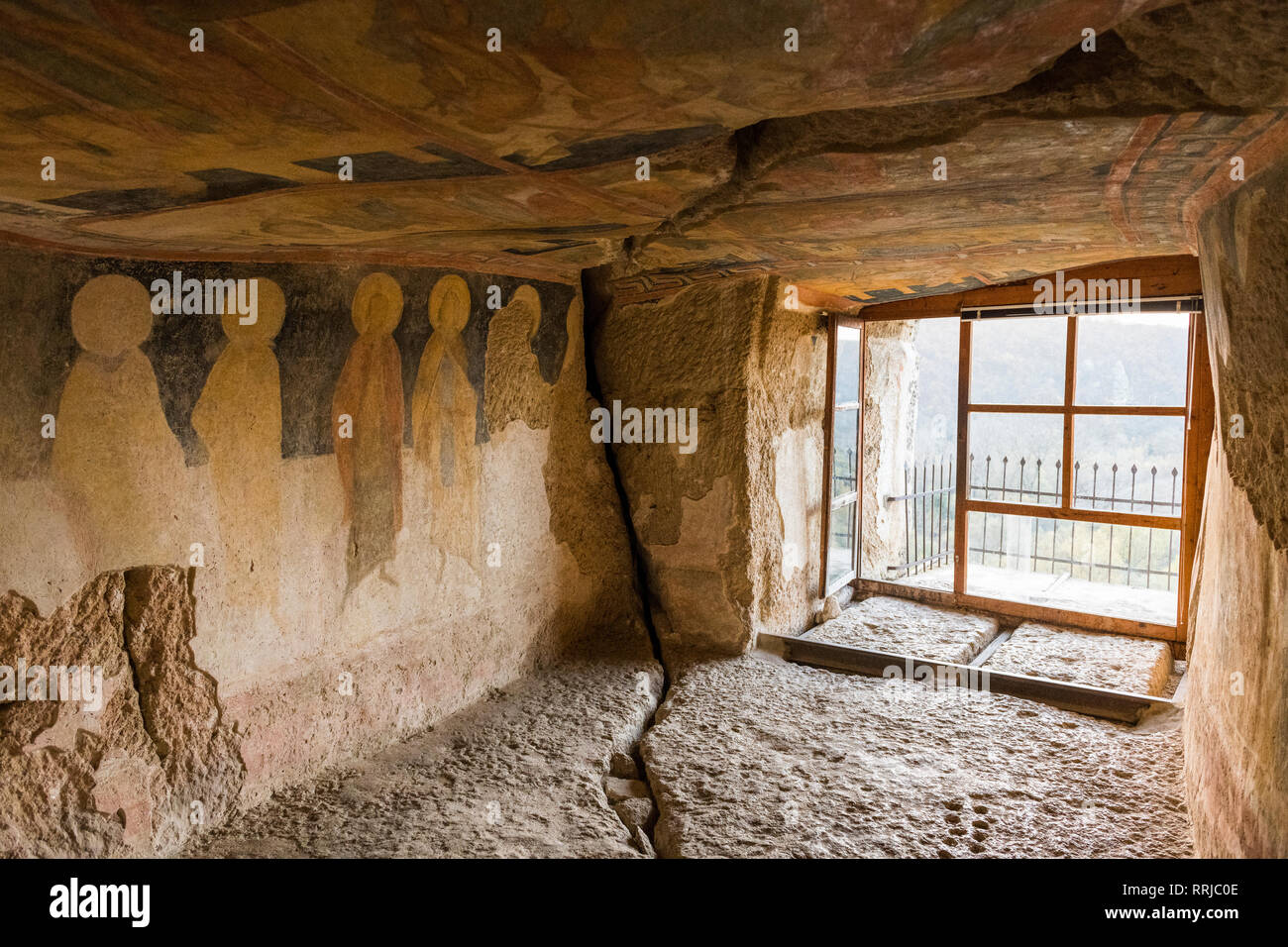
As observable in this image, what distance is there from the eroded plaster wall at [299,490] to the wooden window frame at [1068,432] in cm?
191

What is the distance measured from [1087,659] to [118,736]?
4.24m

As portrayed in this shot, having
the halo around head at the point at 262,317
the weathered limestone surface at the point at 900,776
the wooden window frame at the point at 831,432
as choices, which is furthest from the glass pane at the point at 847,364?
the halo around head at the point at 262,317

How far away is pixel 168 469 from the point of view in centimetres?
283

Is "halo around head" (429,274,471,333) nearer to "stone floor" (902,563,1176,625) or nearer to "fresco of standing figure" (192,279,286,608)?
"fresco of standing figure" (192,279,286,608)

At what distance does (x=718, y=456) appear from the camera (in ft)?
15.2

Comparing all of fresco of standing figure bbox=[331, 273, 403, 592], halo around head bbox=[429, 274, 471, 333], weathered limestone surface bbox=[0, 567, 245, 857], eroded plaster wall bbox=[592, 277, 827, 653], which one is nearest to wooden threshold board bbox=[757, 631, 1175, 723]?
eroded plaster wall bbox=[592, 277, 827, 653]

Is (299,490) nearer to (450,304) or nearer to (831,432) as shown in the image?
(450,304)

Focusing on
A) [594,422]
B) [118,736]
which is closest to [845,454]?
[594,422]

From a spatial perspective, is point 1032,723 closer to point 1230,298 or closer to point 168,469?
point 1230,298

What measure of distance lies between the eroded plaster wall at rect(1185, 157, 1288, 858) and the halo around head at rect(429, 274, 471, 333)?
2.82 m

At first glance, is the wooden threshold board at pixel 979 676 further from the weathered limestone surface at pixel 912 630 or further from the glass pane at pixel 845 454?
the glass pane at pixel 845 454

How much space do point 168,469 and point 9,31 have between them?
192 centimetres

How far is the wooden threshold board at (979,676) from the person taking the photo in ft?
12.4

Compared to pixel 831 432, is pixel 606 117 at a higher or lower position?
higher
